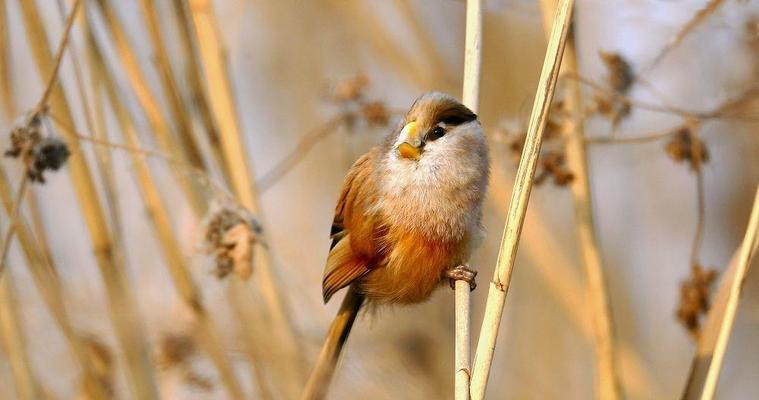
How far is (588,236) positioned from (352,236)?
583mm

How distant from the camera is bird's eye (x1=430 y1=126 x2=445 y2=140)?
182 cm

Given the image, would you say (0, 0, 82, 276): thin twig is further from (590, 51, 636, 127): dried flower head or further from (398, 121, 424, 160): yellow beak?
(590, 51, 636, 127): dried flower head

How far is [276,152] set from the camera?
3385 mm

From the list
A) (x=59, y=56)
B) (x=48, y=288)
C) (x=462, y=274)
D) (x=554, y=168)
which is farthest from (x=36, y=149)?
(x=554, y=168)

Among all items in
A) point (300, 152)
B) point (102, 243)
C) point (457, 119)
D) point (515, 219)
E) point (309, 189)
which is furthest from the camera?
point (309, 189)

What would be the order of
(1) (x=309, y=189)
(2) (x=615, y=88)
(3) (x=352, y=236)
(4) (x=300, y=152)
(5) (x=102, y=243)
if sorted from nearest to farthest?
(3) (x=352, y=236)
(5) (x=102, y=243)
(2) (x=615, y=88)
(4) (x=300, y=152)
(1) (x=309, y=189)

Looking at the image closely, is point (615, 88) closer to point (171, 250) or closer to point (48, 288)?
point (171, 250)

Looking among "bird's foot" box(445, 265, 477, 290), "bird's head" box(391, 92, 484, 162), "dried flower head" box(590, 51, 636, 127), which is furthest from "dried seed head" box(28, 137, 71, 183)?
"dried flower head" box(590, 51, 636, 127)

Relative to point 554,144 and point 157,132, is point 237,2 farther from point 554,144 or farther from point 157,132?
point 554,144

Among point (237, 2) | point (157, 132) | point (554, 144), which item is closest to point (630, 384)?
point (554, 144)

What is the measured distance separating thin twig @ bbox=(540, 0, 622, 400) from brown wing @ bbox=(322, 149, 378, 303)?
51cm

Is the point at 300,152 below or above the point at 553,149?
above

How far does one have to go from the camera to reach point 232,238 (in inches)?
78.2

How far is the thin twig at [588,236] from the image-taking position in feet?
6.80
